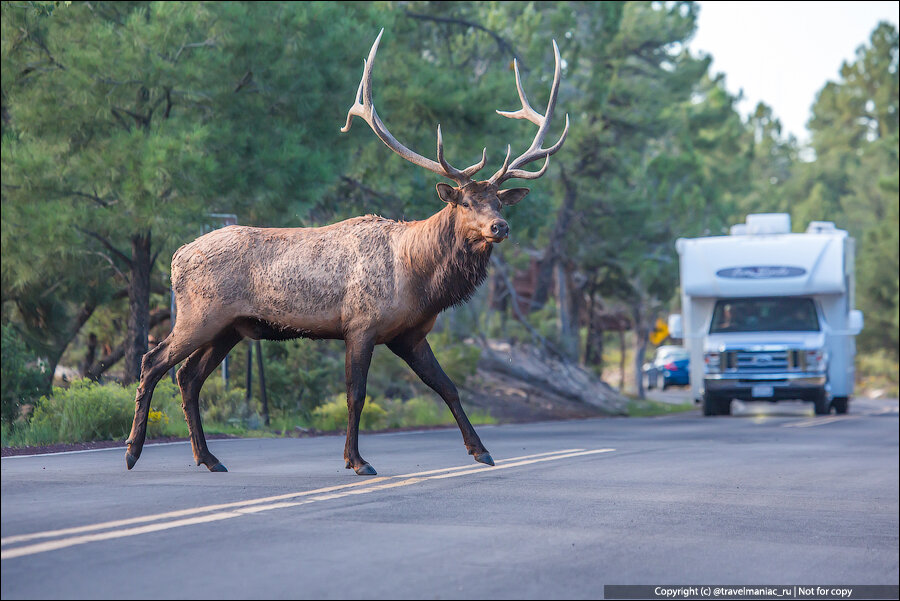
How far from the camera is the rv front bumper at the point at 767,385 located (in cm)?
2545

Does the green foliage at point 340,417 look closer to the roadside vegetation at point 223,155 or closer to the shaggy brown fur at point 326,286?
the roadside vegetation at point 223,155

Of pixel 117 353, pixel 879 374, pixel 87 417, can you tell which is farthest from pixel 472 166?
pixel 879 374

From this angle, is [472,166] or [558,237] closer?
[472,166]

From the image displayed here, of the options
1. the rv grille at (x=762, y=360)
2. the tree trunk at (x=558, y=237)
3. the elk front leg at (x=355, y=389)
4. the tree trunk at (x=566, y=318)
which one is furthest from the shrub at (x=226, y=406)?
the tree trunk at (x=558, y=237)

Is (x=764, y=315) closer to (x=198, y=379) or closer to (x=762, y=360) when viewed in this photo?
(x=762, y=360)

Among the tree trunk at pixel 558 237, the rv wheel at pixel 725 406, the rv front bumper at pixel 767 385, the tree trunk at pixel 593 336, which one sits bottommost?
the rv wheel at pixel 725 406

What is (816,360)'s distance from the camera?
83.2 feet

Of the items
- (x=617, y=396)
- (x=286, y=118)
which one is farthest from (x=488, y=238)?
(x=617, y=396)

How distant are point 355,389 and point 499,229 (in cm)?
174

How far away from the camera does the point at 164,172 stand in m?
16.8

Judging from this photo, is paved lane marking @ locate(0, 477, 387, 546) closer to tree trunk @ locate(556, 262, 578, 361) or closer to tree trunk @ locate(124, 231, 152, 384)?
tree trunk @ locate(124, 231, 152, 384)

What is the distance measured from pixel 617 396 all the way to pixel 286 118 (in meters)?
14.9

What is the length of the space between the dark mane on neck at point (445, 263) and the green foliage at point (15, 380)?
814cm

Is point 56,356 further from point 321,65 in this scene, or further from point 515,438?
point 515,438
